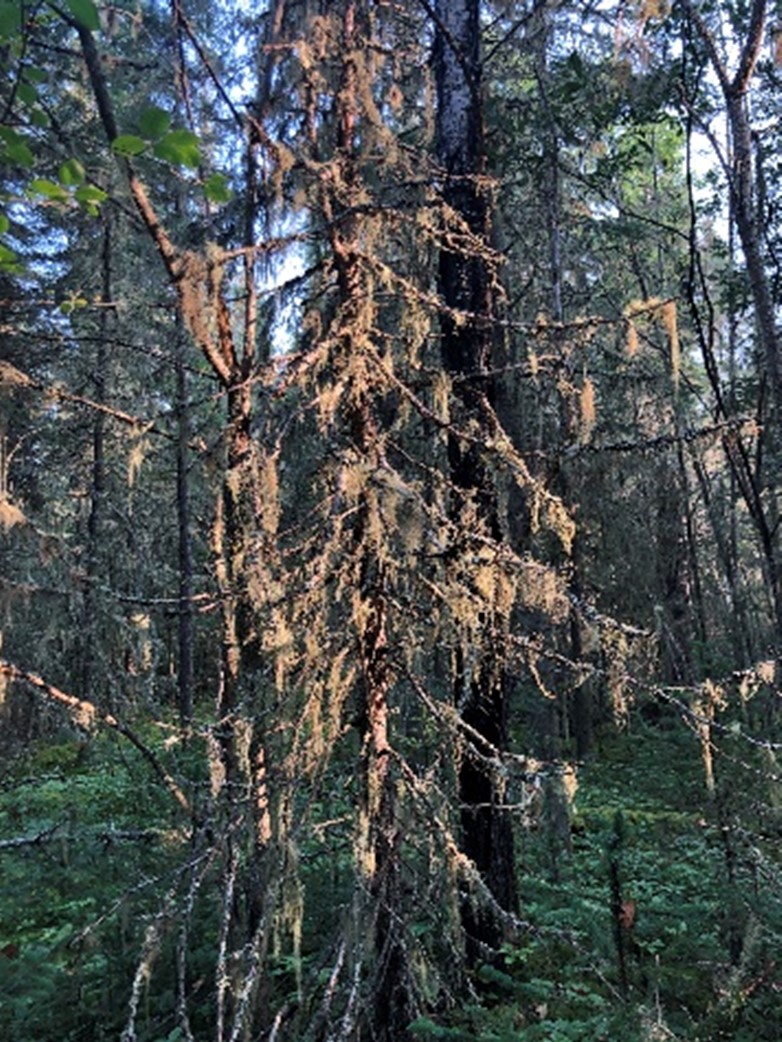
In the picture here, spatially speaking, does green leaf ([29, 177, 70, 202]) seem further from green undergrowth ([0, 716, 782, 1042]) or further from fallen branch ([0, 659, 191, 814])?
green undergrowth ([0, 716, 782, 1042])

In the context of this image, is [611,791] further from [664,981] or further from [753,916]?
[753,916]

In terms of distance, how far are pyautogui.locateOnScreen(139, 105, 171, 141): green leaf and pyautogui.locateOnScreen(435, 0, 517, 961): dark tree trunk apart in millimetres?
1993

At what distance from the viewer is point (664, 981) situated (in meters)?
4.89

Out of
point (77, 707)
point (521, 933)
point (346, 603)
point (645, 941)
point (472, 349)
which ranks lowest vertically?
point (645, 941)

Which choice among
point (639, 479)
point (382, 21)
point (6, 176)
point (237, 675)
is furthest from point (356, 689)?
point (639, 479)

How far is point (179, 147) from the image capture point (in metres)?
2.80

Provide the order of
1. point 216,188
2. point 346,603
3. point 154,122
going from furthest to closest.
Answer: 1. point 346,603
2. point 216,188
3. point 154,122

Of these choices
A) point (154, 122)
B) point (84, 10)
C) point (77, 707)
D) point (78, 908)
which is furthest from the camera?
point (78, 908)

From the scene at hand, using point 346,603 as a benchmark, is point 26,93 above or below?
above

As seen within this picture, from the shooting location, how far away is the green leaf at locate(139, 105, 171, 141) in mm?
2732

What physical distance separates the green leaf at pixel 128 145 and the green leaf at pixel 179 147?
6 cm

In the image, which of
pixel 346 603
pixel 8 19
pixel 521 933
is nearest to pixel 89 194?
pixel 8 19

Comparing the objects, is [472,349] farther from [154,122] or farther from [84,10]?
[84,10]

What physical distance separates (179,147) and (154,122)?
11 centimetres
